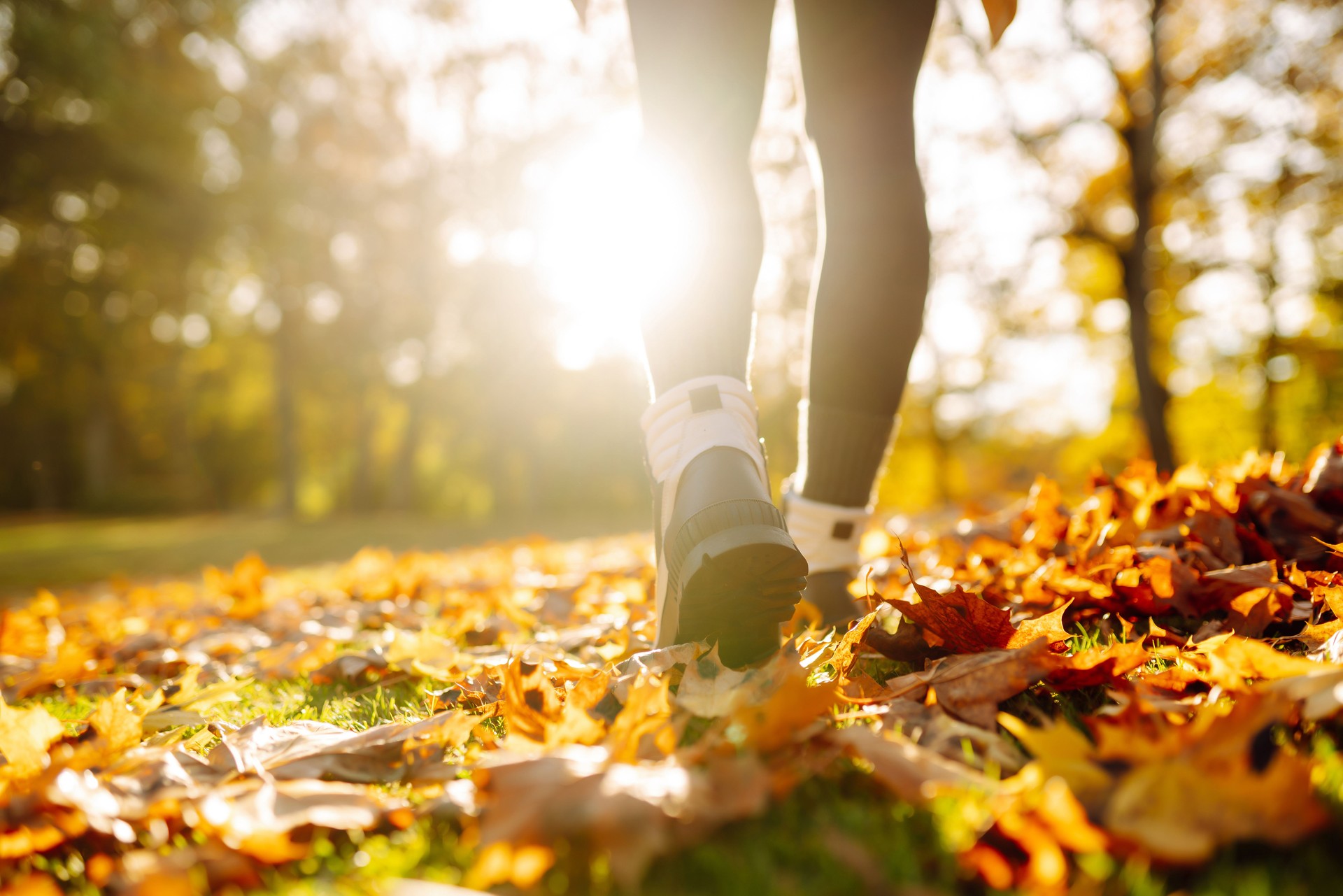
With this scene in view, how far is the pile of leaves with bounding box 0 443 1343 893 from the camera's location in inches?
26.1

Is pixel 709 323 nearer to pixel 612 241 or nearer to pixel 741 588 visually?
pixel 741 588

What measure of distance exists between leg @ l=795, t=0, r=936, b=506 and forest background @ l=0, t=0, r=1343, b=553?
450mm

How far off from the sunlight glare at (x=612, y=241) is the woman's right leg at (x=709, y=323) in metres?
0.04

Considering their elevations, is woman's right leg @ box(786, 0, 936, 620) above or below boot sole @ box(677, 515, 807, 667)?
above

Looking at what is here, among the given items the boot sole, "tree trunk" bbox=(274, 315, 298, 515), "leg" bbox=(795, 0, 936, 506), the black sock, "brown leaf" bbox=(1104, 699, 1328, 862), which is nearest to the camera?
"brown leaf" bbox=(1104, 699, 1328, 862)

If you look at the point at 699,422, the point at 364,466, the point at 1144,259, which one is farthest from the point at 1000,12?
the point at 364,466

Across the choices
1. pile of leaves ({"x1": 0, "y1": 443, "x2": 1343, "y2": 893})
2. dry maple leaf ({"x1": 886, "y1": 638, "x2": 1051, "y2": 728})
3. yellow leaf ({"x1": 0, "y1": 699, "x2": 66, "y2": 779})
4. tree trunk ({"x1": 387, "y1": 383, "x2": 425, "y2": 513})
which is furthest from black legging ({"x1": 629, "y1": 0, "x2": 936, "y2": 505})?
tree trunk ({"x1": 387, "y1": 383, "x2": 425, "y2": 513})

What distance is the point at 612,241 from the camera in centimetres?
450

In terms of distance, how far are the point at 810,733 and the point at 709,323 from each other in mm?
759

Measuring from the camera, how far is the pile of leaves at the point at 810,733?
66 cm

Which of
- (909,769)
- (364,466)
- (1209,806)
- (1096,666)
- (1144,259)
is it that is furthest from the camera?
(364,466)

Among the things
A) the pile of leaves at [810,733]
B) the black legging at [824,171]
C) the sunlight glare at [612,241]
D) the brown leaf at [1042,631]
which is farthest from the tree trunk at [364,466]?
the brown leaf at [1042,631]

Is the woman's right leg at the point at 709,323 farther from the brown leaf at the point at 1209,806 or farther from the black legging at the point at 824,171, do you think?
the brown leaf at the point at 1209,806

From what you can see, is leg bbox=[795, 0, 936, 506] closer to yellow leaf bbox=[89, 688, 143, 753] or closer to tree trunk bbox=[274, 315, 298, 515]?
yellow leaf bbox=[89, 688, 143, 753]
